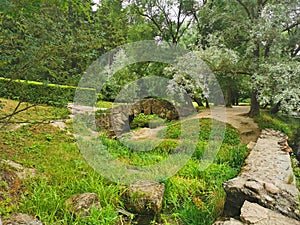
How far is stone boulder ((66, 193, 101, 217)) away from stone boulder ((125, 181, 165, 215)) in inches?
18.7

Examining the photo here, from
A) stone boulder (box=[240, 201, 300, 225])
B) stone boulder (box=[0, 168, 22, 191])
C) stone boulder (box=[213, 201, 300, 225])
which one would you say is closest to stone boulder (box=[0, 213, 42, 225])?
stone boulder (box=[0, 168, 22, 191])

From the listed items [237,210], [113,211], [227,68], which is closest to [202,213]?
[237,210]

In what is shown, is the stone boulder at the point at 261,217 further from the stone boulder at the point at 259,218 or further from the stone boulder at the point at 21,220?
the stone boulder at the point at 21,220

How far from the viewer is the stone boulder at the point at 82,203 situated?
9.18 ft

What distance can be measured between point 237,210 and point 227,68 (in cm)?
509

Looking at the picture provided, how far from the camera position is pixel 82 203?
2.90 m

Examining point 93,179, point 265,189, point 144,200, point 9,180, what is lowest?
point 144,200

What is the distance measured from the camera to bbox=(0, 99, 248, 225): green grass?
283 centimetres

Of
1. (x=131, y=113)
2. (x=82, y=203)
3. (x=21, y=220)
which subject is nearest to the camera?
(x=21, y=220)

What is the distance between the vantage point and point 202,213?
3.05 metres

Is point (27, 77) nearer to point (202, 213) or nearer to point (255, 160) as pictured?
point (202, 213)

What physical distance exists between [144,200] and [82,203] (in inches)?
32.0

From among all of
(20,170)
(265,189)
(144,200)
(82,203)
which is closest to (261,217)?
(265,189)

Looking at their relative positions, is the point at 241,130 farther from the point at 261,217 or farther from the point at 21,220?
the point at 21,220
